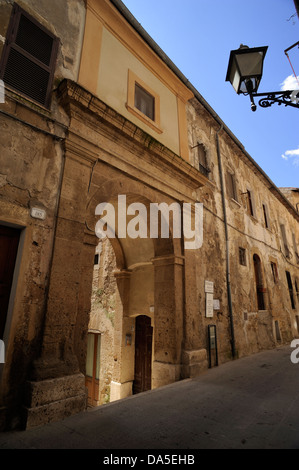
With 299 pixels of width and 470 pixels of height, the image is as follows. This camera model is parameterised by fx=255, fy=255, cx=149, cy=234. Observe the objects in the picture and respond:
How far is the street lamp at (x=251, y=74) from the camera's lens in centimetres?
316

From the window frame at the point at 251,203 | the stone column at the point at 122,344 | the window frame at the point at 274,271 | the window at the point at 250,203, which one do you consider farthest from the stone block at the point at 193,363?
the window frame at the point at 274,271

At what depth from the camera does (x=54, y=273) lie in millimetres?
3355

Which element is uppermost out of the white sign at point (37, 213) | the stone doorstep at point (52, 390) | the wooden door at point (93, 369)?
the white sign at point (37, 213)

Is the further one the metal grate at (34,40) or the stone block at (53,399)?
the metal grate at (34,40)

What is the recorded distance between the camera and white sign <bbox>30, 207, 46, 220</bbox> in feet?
10.9

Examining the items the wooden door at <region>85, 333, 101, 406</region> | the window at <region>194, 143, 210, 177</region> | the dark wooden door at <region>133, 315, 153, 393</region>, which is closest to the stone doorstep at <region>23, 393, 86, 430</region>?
the dark wooden door at <region>133, 315, 153, 393</region>

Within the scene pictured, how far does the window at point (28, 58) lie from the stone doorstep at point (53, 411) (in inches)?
157

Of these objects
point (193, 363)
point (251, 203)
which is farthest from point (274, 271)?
point (193, 363)

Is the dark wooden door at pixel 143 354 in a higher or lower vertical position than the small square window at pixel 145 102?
lower

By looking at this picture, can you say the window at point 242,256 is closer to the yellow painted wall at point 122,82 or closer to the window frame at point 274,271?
the window frame at point 274,271

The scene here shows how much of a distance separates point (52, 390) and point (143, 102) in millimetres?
5995

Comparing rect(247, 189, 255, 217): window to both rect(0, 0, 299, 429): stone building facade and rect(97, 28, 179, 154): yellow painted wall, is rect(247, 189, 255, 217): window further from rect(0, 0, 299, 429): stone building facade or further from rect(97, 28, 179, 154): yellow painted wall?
rect(97, 28, 179, 154): yellow painted wall

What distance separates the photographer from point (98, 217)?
165 inches
